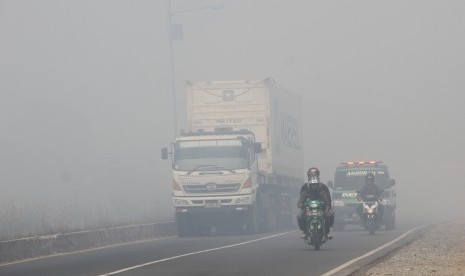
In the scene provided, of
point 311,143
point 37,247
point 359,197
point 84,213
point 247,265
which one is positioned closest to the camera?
point 247,265

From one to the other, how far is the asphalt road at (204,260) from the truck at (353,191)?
9.81 meters

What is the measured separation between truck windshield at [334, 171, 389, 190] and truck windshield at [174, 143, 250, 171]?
5.95m

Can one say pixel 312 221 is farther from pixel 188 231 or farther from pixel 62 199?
pixel 62 199

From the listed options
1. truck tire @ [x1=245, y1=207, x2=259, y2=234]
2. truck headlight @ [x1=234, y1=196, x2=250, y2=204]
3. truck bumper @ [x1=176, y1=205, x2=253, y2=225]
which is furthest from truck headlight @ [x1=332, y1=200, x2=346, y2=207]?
truck headlight @ [x1=234, y1=196, x2=250, y2=204]

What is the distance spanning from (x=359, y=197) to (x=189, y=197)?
5375 mm

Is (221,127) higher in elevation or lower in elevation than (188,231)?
higher

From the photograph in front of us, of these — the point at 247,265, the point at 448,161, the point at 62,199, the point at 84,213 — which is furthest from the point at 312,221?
the point at 448,161

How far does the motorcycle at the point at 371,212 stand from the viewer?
34.8 meters

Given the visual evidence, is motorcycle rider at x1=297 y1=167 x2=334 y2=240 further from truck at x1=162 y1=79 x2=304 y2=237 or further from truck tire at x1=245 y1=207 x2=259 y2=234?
truck tire at x1=245 y1=207 x2=259 y2=234

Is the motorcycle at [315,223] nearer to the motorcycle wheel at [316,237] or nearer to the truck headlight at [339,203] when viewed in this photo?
the motorcycle wheel at [316,237]

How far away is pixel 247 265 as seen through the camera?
20.8 meters

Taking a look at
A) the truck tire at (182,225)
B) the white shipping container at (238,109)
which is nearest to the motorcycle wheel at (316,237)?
the truck tire at (182,225)

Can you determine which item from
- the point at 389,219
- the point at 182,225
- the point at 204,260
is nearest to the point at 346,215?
the point at 389,219

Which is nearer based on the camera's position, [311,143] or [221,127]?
[221,127]
